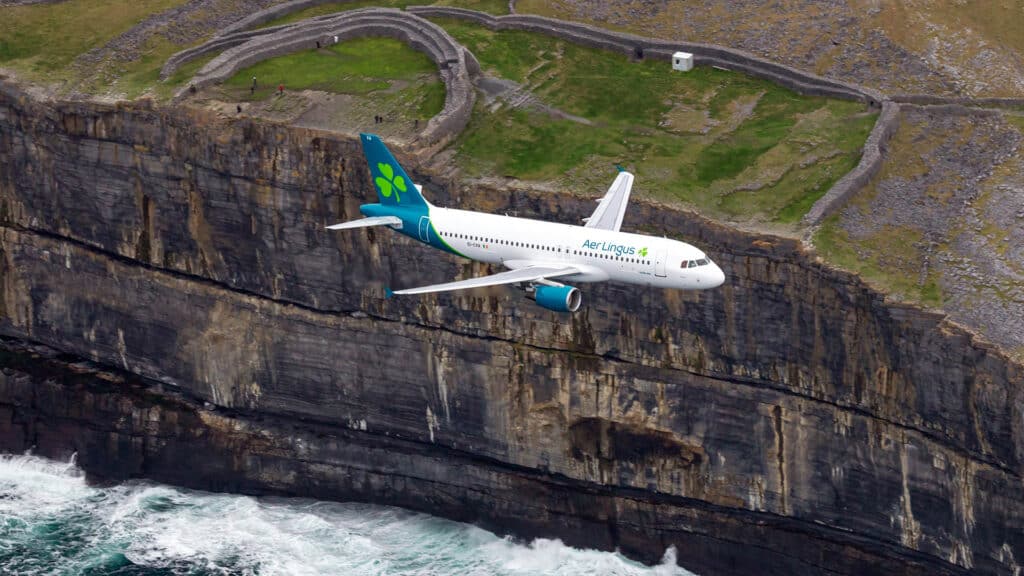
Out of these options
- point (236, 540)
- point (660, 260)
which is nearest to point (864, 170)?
point (660, 260)

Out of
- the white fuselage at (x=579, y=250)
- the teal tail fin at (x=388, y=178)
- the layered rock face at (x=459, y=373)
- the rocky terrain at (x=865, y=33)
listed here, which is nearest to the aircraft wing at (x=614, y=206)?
the white fuselage at (x=579, y=250)

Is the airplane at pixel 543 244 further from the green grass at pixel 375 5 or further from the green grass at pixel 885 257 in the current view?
the green grass at pixel 375 5

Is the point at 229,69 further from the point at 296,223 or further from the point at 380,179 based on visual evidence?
the point at 380,179

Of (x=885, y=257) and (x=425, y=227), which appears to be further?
(x=425, y=227)

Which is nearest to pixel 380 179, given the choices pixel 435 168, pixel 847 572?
pixel 435 168

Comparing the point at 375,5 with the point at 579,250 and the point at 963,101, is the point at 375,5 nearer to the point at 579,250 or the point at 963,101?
the point at 963,101

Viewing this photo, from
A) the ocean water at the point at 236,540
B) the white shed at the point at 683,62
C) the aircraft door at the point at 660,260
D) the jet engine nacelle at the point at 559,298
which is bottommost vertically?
the ocean water at the point at 236,540
